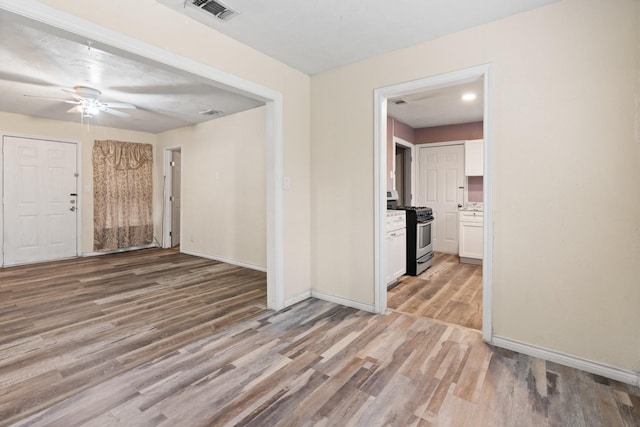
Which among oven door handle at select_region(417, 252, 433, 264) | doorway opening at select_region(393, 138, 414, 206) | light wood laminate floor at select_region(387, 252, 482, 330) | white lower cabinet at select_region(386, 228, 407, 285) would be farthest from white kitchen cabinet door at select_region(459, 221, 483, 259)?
white lower cabinet at select_region(386, 228, 407, 285)

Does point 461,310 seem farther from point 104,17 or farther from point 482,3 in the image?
point 104,17

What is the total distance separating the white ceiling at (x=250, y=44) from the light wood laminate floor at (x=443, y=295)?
250 centimetres

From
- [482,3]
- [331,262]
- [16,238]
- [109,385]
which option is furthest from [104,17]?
[16,238]

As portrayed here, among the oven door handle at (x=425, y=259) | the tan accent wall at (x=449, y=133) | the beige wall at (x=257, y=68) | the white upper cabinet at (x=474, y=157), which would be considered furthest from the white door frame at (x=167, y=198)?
the white upper cabinet at (x=474, y=157)

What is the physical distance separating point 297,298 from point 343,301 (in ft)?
1.64

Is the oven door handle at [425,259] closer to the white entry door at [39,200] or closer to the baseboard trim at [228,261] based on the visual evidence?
the baseboard trim at [228,261]

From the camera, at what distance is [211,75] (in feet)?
8.14

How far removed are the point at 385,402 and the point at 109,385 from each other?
1.68 m

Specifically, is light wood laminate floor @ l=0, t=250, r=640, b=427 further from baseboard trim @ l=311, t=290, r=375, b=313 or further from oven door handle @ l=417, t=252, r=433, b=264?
oven door handle @ l=417, t=252, r=433, b=264

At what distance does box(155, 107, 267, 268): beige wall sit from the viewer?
4.84 meters

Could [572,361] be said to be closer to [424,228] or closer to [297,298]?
[297,298]

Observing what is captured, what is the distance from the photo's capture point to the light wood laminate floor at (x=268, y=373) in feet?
5.41

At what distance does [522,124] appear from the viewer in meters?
2.26

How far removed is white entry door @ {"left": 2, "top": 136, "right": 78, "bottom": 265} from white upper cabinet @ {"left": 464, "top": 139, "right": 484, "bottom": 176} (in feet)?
23.9
